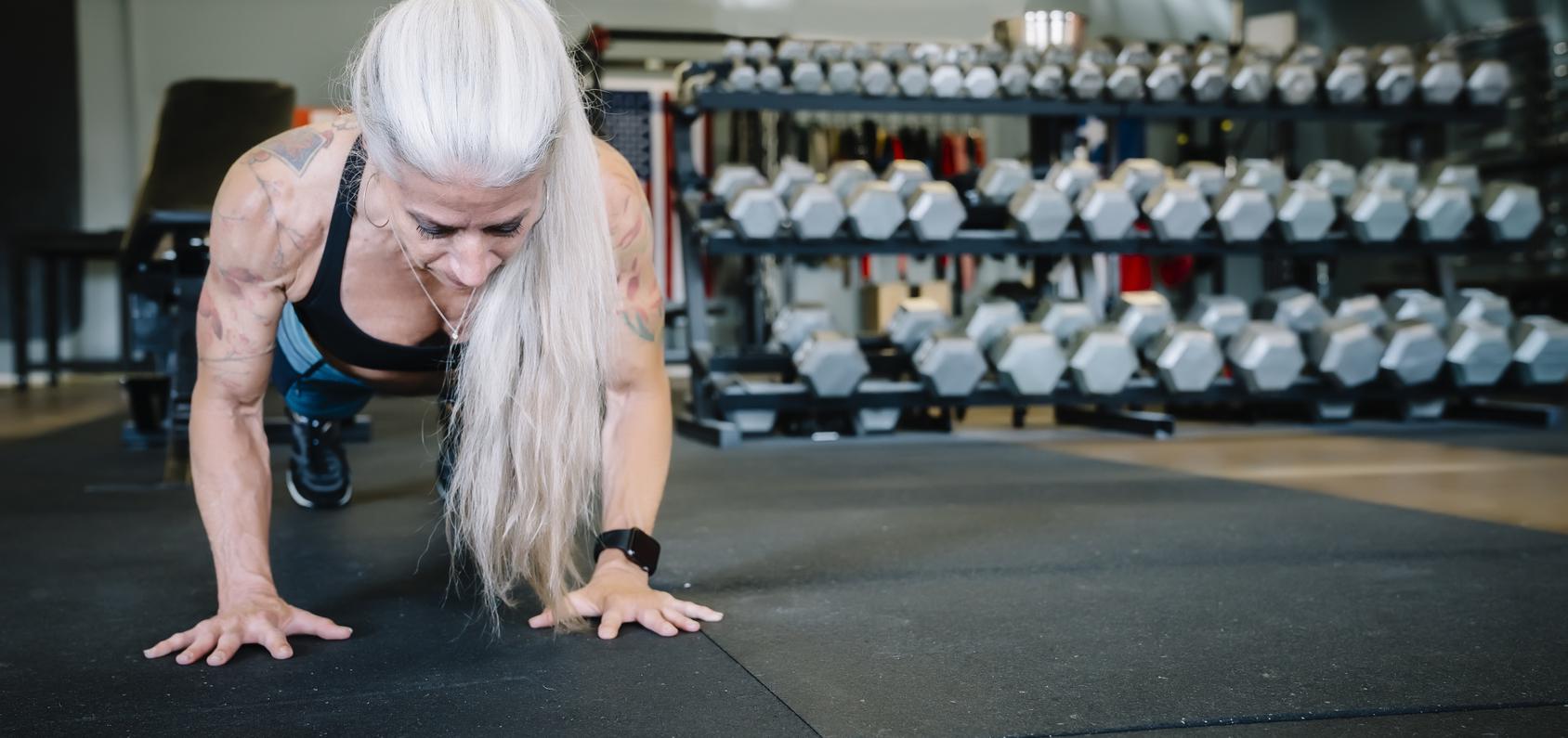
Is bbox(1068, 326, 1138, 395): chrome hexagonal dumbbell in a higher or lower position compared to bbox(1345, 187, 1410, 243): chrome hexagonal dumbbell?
lower

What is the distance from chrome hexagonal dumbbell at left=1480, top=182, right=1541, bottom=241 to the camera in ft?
12.0

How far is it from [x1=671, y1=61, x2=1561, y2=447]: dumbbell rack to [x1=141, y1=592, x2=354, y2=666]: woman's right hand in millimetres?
2086

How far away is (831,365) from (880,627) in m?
1.97

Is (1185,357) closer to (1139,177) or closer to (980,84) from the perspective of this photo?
(1139,177)

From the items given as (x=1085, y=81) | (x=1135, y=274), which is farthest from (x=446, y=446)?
(x=1135, y=274)

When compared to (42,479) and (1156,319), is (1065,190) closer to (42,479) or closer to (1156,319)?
(1156,319)

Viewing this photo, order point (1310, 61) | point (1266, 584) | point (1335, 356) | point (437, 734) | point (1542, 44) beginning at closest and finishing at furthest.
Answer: point (437, 734), point (1266, 584), point (1335, 356), point (1310, 61), point (1542, 44)

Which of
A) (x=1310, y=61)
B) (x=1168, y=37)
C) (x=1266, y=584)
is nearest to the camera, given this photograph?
(x=1266, y=584)

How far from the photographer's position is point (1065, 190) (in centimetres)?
360

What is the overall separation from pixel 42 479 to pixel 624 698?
7.19ft

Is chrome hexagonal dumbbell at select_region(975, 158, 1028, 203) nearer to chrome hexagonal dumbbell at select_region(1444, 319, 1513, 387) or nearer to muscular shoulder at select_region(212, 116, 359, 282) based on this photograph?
chrome hexagonal dumbbell at select_region(1444, 319, 1513, 387)

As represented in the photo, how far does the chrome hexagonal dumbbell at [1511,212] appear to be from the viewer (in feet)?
12.0

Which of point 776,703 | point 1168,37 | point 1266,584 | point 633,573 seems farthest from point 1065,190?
point 1168,37

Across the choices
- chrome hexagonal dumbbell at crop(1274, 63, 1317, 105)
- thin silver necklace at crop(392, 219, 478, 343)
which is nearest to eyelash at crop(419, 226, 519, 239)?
thin silver necklace at crop(392, 219, 478, 343)
